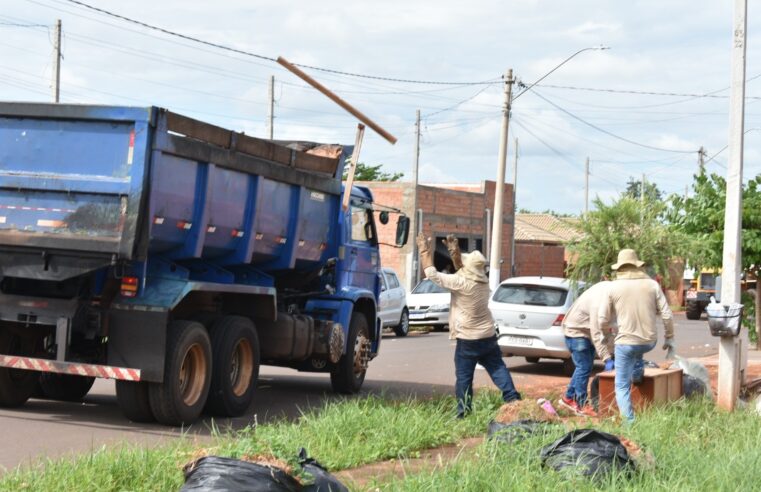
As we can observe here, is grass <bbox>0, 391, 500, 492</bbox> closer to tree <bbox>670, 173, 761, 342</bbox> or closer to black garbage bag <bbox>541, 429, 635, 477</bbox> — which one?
black garbage bag <bbox>541, 429, 635, 477</bbox>

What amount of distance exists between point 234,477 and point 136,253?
4903 millimetres

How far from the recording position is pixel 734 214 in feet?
43.6

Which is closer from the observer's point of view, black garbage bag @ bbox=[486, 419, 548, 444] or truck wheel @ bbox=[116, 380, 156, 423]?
black garbage bag @ bbox=[486, 419, 548, 444]

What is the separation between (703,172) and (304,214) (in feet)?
30.4

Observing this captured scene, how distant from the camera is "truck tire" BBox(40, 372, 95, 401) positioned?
1249 cm

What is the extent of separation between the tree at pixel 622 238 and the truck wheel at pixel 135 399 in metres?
9.43

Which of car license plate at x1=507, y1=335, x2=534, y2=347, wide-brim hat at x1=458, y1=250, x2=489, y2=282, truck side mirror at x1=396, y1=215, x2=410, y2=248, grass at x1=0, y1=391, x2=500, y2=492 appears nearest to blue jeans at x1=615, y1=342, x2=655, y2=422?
grass at x1=0, y1=391, x2=500, y2=492

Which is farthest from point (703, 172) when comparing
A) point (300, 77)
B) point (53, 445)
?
point (53, 445)

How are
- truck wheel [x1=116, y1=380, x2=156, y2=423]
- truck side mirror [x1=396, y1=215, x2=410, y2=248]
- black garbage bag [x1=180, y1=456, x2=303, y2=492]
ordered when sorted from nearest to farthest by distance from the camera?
black garbage bag [x1=180, y1=456, x2=303, y2=492] → truck wheel [x1=116, y1=380, x2=156, y2=423] → truck side mirror [x1=396, y1=215, x2=410, y2=248]

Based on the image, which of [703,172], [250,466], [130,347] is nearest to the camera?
[250,466]

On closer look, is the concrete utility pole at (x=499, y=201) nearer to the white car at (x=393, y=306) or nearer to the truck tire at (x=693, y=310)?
the white car at (x=393, y=306)

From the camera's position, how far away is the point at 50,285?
10.9 m

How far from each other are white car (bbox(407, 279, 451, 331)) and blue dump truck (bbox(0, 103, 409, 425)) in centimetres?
1690

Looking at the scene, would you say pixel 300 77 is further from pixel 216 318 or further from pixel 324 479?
pixel 324 479
